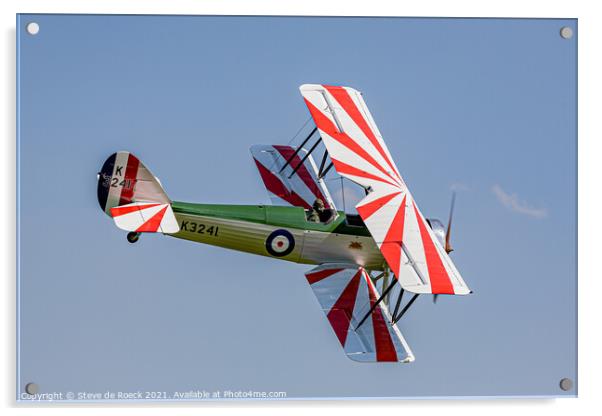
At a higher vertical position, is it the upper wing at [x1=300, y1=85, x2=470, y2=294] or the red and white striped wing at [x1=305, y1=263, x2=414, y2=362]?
the upper wing at [x1=300, y1=85, x2=470, y2=294]

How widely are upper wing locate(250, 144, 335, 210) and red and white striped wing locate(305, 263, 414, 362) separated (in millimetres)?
975

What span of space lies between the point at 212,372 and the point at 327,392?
3.25 feet

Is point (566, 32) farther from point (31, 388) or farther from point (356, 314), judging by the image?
point (31, 388)

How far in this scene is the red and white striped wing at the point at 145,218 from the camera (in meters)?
9.86

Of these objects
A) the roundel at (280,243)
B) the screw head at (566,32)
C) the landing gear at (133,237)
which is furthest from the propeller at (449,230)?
the landing gear at (133,237)

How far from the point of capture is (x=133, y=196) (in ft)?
33.3

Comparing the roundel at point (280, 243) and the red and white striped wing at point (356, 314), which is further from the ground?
the roundel at point (280, 243)

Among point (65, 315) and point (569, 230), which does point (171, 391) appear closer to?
point (65, 315)

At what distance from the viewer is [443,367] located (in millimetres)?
10016

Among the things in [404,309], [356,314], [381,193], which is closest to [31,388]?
[356,314]

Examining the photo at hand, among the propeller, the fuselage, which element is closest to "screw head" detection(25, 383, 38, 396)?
the fuselage

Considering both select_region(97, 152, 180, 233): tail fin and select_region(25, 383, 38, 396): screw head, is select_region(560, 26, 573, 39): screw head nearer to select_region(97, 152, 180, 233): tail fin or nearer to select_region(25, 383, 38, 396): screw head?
select_region(97, 152, 180, 233): tail fin

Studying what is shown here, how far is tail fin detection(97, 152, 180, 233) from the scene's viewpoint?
993 centimetres

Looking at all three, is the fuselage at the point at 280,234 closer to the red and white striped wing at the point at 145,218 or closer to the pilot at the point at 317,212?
the pilot at the point at 317,212
